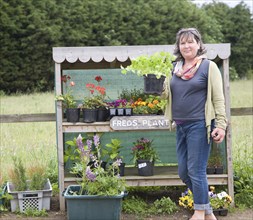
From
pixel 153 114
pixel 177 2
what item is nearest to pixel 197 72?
pixel 153 114

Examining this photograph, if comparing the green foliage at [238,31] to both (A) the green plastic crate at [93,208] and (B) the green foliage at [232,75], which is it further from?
(A) the green plastic crate at [93,208]

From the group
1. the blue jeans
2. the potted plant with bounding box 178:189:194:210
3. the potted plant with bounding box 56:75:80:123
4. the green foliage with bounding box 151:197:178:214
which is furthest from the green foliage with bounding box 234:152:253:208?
the potted plant with bounding box 56:75:80:123

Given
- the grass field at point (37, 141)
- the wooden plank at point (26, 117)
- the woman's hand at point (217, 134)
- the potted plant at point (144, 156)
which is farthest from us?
the grass field at point (37, 141)

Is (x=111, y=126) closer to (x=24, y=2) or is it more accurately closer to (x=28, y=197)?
(x=28, y=197)

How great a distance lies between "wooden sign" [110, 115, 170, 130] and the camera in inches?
211

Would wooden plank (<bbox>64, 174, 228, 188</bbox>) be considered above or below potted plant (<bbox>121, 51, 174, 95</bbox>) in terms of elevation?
below

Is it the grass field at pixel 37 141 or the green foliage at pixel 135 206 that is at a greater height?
the grass field at pixel 37 141

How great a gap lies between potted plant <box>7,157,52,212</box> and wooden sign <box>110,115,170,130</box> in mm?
1006

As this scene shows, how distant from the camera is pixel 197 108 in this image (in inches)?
167

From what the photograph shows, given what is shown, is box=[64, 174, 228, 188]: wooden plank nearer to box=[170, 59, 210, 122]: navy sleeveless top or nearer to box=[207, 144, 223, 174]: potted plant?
box=[207, 144, 223, 174]: potted plant

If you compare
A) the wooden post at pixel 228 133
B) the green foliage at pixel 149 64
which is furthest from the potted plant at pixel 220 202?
the green foliage at pixel 149 64

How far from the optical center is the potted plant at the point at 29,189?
5.32 meters

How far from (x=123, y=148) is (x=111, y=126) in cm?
111

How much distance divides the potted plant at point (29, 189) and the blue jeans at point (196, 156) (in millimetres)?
1765
